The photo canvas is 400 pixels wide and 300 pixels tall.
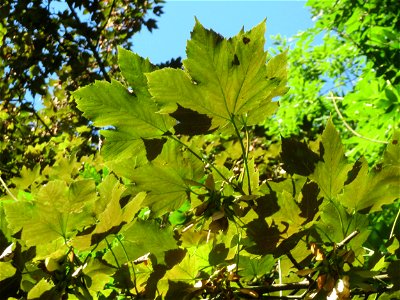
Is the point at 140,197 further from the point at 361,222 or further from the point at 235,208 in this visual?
the point at 361,222

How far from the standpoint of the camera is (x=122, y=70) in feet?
2.32

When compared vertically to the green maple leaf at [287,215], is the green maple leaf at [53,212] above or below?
above

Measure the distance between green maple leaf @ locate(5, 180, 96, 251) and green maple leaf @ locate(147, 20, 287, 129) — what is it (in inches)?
6.5

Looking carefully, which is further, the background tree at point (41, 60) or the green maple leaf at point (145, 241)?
the background tree at point (41, 60)

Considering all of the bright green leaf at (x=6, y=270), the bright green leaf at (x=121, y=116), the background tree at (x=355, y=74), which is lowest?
the bright green leaf at (x=6, y=270)

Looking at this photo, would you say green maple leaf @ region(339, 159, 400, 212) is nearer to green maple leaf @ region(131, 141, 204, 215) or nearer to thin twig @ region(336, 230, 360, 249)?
thin twig @ region(336, 230, 360, 249)

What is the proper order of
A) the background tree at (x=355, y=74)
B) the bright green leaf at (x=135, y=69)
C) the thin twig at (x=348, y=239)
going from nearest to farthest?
the thin twig at (x=348, y=239)
the bright green leaf at (x=135, y=69)
the background tree at (x=355, y=74)

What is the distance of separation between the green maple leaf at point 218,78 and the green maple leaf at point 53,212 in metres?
0.16

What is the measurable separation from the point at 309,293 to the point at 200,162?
0.24 m

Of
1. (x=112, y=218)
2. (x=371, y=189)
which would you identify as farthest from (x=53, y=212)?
(x=371, y=189)

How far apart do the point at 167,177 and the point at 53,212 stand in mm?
161

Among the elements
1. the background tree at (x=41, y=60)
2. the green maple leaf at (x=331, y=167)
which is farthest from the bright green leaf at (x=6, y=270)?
the background tree at (x=41, y=60)

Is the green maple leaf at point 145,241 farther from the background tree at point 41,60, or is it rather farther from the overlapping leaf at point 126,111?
Result: the background tree at point 41,60

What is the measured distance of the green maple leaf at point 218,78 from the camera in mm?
624
